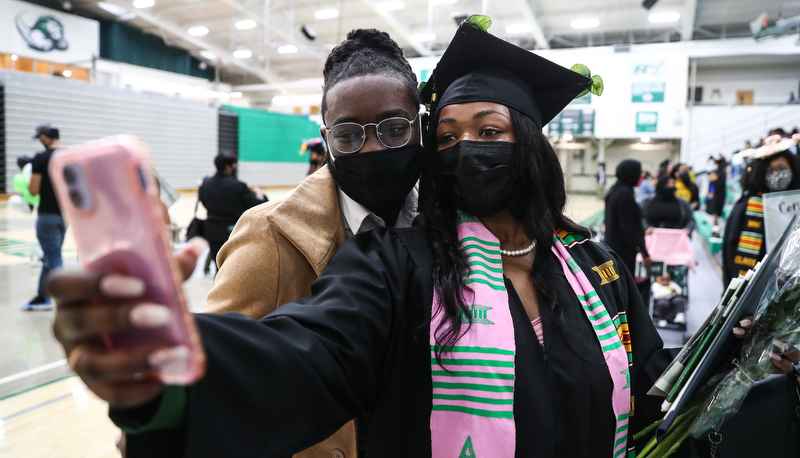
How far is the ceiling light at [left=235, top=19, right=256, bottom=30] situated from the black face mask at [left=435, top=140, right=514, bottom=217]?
22.0 m

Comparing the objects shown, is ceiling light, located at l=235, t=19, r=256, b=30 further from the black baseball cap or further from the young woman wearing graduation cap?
the young woman wearing graduation cap

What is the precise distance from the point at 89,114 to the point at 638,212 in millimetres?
15493

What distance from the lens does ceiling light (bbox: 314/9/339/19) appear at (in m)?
19.7

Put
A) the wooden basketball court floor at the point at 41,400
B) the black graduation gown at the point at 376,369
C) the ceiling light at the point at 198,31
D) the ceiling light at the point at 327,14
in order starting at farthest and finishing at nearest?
the ceiling light at the point at 198,31, the ceiling light at the point at 327,14, the wooden basketball court floor at the point at 41,400, the black graduation gown at the point at 376,369

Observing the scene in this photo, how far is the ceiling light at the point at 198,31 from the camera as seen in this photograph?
21938 millimetres

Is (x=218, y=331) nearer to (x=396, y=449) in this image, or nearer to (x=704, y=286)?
(x=396, y=449)

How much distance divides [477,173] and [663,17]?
69.2 ft

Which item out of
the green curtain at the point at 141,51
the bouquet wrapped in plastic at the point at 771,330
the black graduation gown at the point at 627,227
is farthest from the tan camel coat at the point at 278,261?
the green curtain at the point at 141,51

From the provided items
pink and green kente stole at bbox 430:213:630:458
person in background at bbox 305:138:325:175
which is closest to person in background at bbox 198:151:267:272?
Result: person in background at bbox 305:138:325:175

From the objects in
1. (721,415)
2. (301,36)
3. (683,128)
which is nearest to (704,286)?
(721,415)

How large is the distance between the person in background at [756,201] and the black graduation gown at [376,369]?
2768 mm

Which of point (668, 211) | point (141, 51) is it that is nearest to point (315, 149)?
point (668, 211)

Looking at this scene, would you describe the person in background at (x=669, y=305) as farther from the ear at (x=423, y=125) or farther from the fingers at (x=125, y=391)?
the fingers at (x=125, y=391)

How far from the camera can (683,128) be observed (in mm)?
18953
